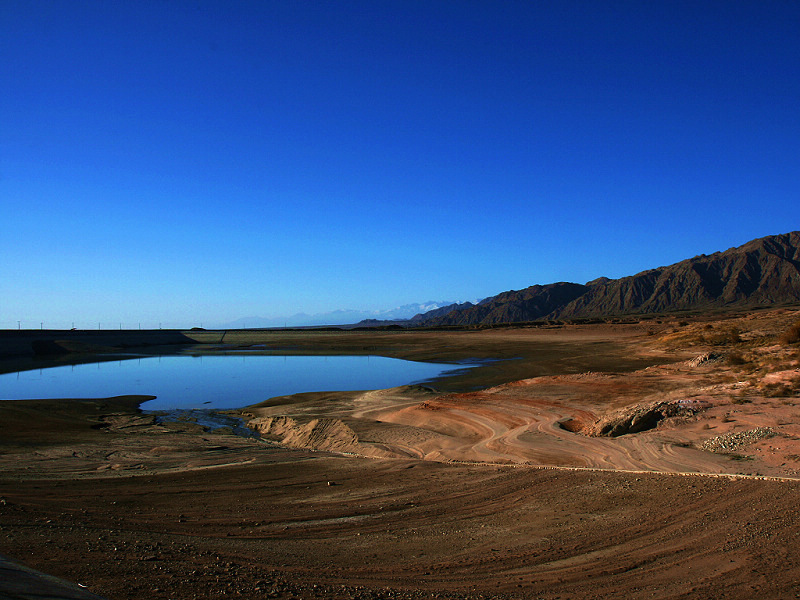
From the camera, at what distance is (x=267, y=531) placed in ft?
24.5

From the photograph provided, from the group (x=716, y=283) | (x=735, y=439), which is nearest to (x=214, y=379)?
Answer: (x=735, y=439)

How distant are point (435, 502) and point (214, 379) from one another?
105 feet

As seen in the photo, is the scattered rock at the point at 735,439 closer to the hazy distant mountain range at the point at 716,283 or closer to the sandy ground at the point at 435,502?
the sandy ground at the point at 435,502

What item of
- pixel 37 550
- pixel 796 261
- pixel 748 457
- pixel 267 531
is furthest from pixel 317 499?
pixel 796 261

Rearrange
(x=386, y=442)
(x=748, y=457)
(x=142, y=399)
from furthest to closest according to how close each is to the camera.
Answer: (x=142, y=399), (x=386, y=442), (x=748, y=457)

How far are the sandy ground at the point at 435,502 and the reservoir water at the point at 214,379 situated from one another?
35.7 feet

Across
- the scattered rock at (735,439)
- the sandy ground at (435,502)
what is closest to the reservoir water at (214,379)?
the sandy ground at (435,502)

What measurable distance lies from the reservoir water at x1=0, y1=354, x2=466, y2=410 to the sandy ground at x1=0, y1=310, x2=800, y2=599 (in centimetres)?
1087

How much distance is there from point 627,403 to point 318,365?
111ft

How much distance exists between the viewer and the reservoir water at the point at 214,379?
95.8 ft

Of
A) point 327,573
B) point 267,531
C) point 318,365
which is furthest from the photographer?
point 318,365

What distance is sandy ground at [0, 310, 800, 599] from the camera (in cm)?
566

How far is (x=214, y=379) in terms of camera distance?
1478 inches

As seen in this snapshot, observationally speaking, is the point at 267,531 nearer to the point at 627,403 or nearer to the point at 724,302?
the point at 627,403
